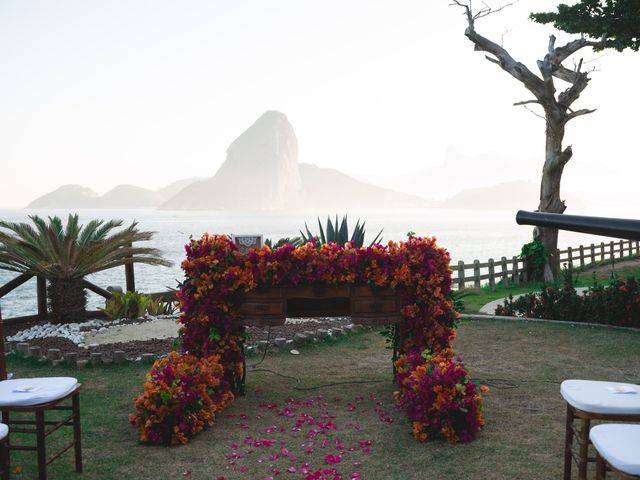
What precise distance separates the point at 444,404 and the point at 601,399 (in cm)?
177

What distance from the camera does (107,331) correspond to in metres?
10.4

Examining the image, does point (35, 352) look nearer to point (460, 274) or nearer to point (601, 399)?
point (601, 399)

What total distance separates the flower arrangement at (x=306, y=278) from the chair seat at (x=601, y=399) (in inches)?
95.7

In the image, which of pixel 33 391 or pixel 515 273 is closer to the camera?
pixel 33 391

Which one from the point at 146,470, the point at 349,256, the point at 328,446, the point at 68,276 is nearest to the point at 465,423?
the point at 328,446

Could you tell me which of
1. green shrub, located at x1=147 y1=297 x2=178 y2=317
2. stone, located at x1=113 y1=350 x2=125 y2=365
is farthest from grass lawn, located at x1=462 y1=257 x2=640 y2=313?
stone, located at x1=113 y1=350 x2=125 y2=365

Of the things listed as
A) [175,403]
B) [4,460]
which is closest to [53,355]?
[175,403]

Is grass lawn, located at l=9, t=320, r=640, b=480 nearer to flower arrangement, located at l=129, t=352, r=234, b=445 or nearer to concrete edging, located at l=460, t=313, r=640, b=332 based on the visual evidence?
flower arrangement, located at l=129, t=352, r=234, b=445

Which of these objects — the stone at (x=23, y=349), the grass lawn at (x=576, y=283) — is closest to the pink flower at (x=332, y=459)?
the stone at (x=23, y=349)

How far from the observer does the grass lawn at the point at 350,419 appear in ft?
15.7

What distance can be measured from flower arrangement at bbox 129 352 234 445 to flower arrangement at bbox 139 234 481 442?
536mm

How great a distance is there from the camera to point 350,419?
6.00 meters

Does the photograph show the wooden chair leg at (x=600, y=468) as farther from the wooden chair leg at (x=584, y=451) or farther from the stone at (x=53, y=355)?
the stone at (x=53, y=355)

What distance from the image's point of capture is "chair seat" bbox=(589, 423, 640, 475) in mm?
2684
